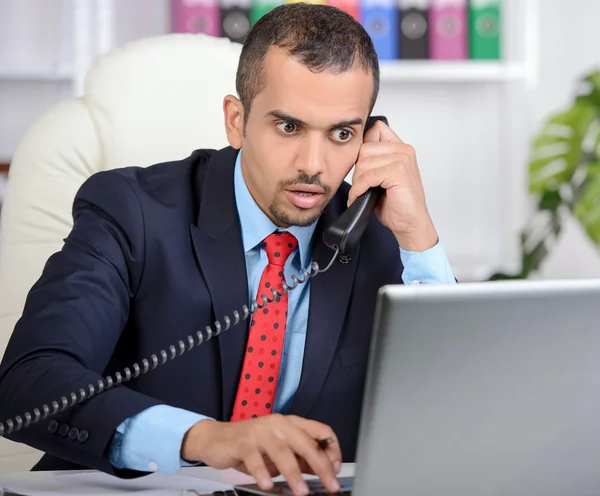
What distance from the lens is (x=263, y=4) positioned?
2893 mm

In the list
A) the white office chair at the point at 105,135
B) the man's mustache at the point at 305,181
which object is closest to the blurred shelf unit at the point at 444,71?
the white office chair at the point at 105,135

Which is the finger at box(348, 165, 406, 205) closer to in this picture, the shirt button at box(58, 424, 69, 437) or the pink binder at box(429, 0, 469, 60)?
the shirt button at box(58, 424, 69, 437)

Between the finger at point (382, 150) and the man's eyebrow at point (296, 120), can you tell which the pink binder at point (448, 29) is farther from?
the man's eyebrow at point (296, 120)

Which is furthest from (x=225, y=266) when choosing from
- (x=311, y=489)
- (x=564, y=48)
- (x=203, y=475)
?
(x=564, y=48)

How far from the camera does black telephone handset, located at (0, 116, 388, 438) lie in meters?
0.95

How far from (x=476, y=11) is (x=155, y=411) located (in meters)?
2.38

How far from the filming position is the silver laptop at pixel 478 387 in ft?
2.17

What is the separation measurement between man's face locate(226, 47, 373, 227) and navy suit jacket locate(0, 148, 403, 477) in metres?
0.10

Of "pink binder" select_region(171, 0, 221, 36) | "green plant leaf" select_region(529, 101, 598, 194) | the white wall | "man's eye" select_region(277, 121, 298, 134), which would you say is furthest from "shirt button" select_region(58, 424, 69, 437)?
the white wall

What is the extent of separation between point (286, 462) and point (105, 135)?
99cm

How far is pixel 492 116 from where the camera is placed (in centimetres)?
333

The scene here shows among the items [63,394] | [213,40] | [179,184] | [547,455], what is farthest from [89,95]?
[547,455]

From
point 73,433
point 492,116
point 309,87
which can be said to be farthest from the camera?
point 492,116

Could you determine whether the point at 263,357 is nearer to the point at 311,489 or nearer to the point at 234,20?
the point at 311,489
